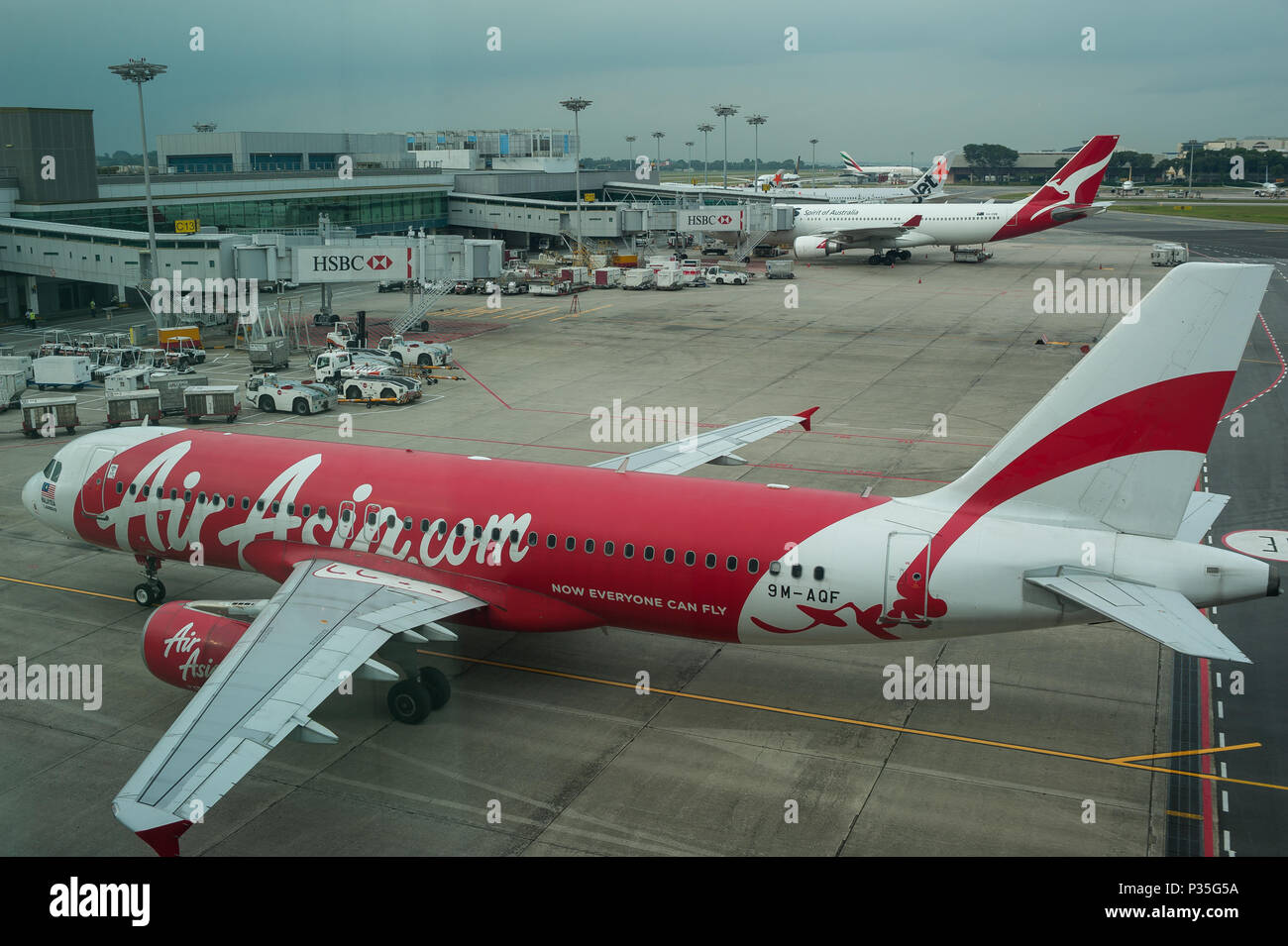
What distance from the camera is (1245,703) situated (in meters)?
22.5

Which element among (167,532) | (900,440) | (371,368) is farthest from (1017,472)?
(371,368)

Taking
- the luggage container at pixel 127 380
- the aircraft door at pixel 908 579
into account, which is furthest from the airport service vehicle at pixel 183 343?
the aircraft door at pixel 908 579

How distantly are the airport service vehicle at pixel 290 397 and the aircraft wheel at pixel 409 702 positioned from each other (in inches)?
1229

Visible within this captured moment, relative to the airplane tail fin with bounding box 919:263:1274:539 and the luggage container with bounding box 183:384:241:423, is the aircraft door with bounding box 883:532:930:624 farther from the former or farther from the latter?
the luggage container with bounding box 183:384:241:423

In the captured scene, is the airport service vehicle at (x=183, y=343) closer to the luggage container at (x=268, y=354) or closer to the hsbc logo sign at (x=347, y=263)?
the luggage container at (x=268, y=354)

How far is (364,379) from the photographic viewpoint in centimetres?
5372

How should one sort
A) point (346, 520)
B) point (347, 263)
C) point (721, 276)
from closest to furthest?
point (346, 520) < point (347, 263) < point (721, 276)

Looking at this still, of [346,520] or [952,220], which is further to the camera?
[952,220]

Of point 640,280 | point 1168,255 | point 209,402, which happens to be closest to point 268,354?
point 209,402

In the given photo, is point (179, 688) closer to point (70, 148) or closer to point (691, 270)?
point (70, 148)

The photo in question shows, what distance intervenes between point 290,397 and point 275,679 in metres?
34.6

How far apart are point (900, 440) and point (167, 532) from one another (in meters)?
28.7

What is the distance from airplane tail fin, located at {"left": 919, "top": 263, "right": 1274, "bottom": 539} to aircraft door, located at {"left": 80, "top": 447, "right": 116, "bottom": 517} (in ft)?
69.2

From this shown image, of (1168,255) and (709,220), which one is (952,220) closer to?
(1168,255)
